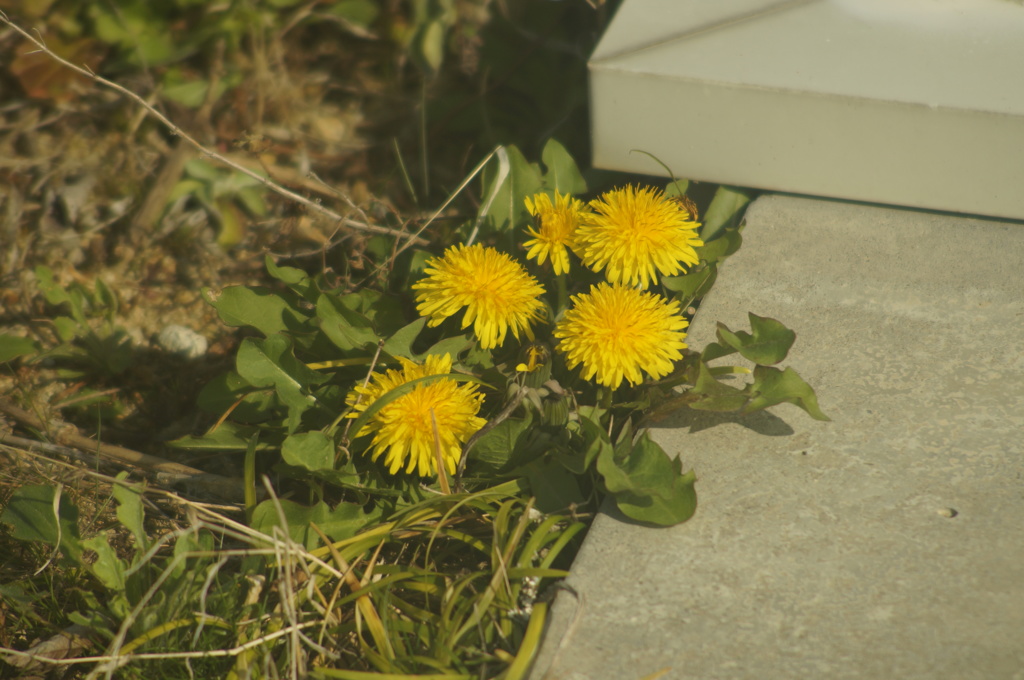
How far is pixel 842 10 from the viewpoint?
2057mm

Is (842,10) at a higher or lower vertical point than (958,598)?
higher

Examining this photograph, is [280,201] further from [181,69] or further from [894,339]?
[894,339]

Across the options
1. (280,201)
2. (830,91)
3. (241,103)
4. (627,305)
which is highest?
(830,91)

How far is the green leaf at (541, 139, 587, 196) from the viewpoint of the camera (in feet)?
6.60

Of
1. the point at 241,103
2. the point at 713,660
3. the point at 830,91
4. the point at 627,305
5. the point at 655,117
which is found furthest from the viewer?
the point at 241,103

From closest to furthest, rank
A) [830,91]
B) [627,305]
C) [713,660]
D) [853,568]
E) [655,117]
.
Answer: [713,660], [853,568], [627,305], [830,91], [655,117]

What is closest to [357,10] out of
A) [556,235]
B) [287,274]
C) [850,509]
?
[287,274]

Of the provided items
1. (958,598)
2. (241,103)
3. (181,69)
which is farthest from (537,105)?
(958,598)

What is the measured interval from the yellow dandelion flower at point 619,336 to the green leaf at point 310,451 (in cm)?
47

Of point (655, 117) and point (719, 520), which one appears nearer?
point (719, 520)

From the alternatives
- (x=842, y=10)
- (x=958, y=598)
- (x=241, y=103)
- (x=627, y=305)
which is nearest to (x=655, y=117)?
(x=842, y=10)

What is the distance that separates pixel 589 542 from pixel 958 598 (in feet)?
1.88

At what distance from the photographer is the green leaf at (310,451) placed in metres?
1.51

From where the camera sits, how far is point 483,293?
60.9 inches
